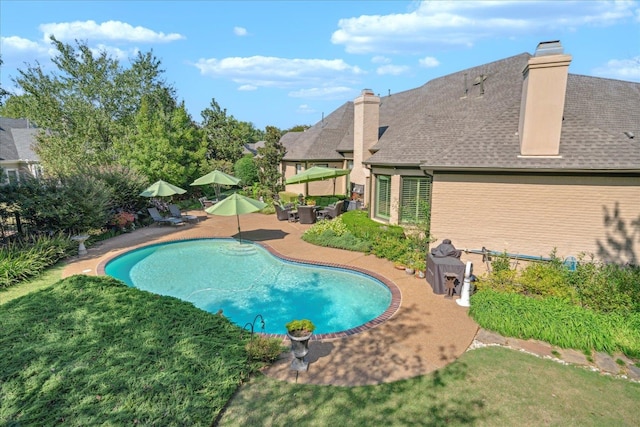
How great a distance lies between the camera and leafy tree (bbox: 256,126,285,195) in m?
25.4

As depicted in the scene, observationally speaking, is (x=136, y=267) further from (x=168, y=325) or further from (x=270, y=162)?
Answer: (x=270, y=162)

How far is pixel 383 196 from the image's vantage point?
17.2m

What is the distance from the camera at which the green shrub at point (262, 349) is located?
6723 millimetres

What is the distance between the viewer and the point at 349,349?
7.36 m

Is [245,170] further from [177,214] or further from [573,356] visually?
[573,356]

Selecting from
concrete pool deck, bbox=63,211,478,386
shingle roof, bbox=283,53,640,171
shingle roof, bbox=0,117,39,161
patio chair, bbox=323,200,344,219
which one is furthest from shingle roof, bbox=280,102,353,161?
shingle roof, bbox=0,117,39,161

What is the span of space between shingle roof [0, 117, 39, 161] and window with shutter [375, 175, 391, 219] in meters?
31.4

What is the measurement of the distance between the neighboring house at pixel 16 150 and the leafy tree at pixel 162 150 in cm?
1052

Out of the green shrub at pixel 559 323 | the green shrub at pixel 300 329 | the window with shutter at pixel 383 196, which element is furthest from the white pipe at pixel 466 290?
the window with shutter at pixel 383 196

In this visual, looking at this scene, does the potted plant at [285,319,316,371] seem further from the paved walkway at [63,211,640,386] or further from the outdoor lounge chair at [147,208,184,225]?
the outdoor lounge chair at [147,208,184,225]

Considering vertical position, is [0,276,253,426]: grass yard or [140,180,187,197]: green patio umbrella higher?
[140,180,187,197]: green patio umbrella

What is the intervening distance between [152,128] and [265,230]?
13.3m

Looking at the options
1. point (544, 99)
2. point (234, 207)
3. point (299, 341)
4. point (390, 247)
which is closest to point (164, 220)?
point (234, 207)

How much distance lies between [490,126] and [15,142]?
4112 cm
